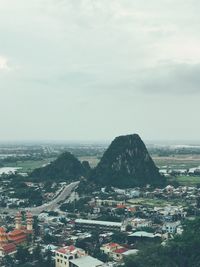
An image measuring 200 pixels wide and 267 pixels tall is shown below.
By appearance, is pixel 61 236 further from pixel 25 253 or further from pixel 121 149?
pixel 121 149

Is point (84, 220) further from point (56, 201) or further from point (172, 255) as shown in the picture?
point (172, 255)

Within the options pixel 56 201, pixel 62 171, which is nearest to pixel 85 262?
pixel 56 201

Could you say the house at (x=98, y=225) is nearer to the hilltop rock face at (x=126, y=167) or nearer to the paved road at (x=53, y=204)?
the paved road at (x=53, y=204)

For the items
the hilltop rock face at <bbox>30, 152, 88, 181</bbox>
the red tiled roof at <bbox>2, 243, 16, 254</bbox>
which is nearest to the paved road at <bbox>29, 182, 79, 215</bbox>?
the hilltop rock face at <bbox>30, 152, 88, 181</bbox>

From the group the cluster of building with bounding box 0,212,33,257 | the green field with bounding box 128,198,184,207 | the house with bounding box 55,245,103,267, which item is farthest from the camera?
the green field with bounding box 128,198,184,207

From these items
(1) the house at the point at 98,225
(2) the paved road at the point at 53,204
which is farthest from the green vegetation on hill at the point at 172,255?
(2) the paved road at the point at 53,204

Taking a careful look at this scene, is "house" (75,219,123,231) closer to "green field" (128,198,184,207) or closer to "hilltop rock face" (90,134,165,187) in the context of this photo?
"green field" (128,198,184,207)
